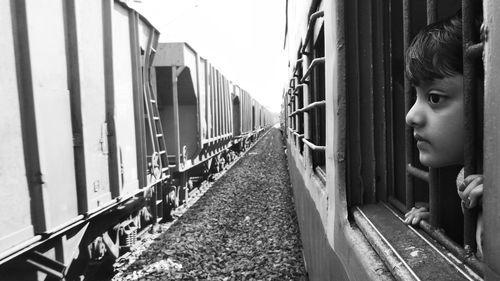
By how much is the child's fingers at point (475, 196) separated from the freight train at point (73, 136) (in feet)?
8.82

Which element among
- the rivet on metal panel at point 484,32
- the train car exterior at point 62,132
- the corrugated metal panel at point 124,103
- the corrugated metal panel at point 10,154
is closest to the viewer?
the rivet on metal panel at point 484,32

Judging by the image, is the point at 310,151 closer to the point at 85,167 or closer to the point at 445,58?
the point at 85,167

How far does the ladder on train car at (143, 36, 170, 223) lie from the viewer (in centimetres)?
563

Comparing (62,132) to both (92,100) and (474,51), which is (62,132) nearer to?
(92,100)

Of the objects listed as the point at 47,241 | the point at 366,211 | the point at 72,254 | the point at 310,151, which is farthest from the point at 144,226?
the point at 366,211

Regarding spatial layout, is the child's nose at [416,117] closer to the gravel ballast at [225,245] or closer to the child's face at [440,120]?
the child's face at [440,120]

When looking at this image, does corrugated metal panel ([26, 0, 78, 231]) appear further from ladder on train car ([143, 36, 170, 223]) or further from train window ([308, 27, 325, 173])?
ladder on train car ([143, 36, 170, 223])

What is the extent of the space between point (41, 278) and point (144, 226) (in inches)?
134

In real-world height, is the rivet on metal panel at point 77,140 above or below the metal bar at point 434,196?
above

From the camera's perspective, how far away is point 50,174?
2.93m

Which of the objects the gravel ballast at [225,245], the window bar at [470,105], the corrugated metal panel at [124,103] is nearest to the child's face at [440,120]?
the window bar at [470,105]

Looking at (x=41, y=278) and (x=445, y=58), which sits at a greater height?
(x=445, y=58)

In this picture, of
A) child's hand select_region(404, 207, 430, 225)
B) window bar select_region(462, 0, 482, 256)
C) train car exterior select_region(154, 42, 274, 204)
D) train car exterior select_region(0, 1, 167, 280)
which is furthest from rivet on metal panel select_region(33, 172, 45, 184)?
train car exterior select_region(154, 42, 274, 204)

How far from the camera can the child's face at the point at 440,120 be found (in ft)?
3.10
